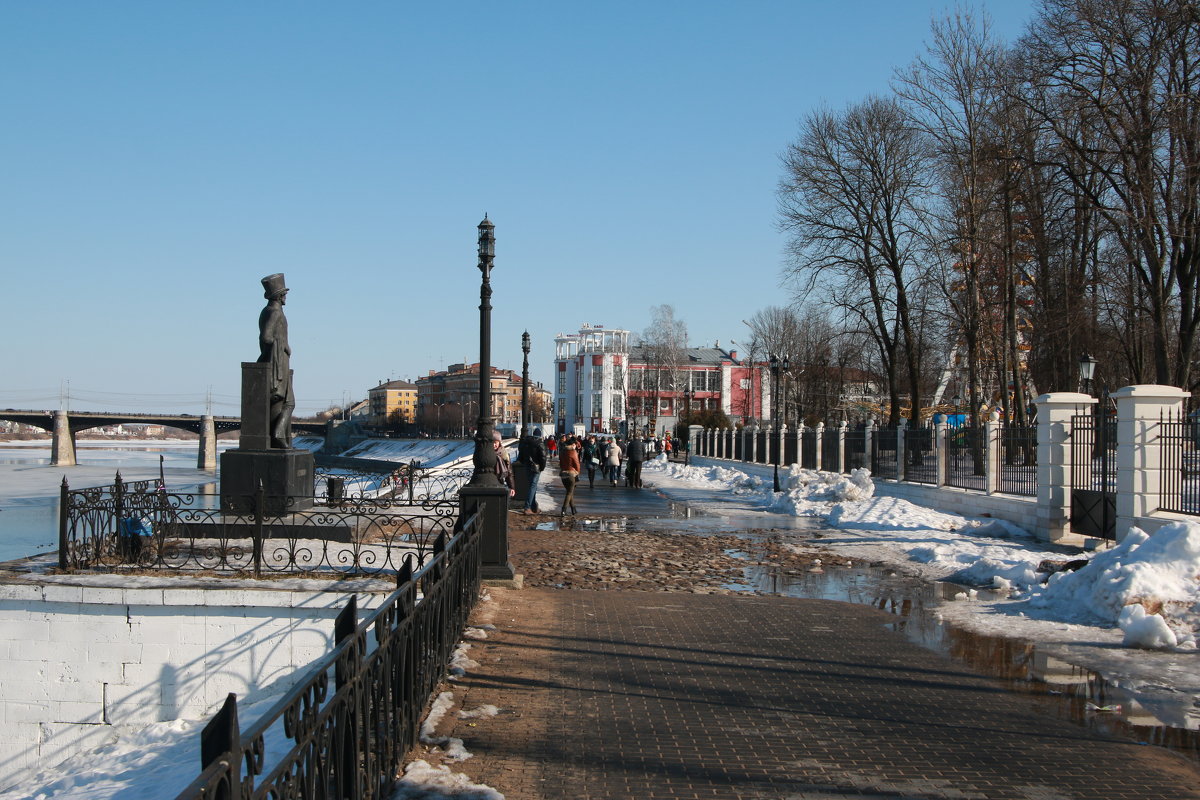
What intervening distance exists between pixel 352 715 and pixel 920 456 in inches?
801

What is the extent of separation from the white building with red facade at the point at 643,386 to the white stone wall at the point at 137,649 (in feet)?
265

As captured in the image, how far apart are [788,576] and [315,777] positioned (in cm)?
969

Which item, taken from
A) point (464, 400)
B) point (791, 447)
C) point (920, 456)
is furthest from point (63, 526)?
point (464, 400)

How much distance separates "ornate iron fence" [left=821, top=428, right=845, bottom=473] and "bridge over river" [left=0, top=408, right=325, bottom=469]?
77475 millimetres

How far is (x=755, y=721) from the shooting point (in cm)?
579

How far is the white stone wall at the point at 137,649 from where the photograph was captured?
28.1 ft

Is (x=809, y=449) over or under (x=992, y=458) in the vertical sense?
under

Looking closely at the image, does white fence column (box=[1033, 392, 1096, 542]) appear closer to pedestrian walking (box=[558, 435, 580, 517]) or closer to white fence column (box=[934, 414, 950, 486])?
white fence column (box=[934, 414, 950, 486])

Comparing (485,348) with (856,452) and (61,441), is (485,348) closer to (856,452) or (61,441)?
(856,452)

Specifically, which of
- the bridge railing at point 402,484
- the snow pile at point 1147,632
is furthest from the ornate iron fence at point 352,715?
the snow pile at point 1147,632

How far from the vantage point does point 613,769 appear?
16.2 ft

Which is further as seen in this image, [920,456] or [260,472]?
[920,456]

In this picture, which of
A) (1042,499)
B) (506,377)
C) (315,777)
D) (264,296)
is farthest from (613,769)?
(506,377)

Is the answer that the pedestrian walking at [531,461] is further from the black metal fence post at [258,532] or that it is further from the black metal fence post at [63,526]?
the black metal fence post at [63,526]
